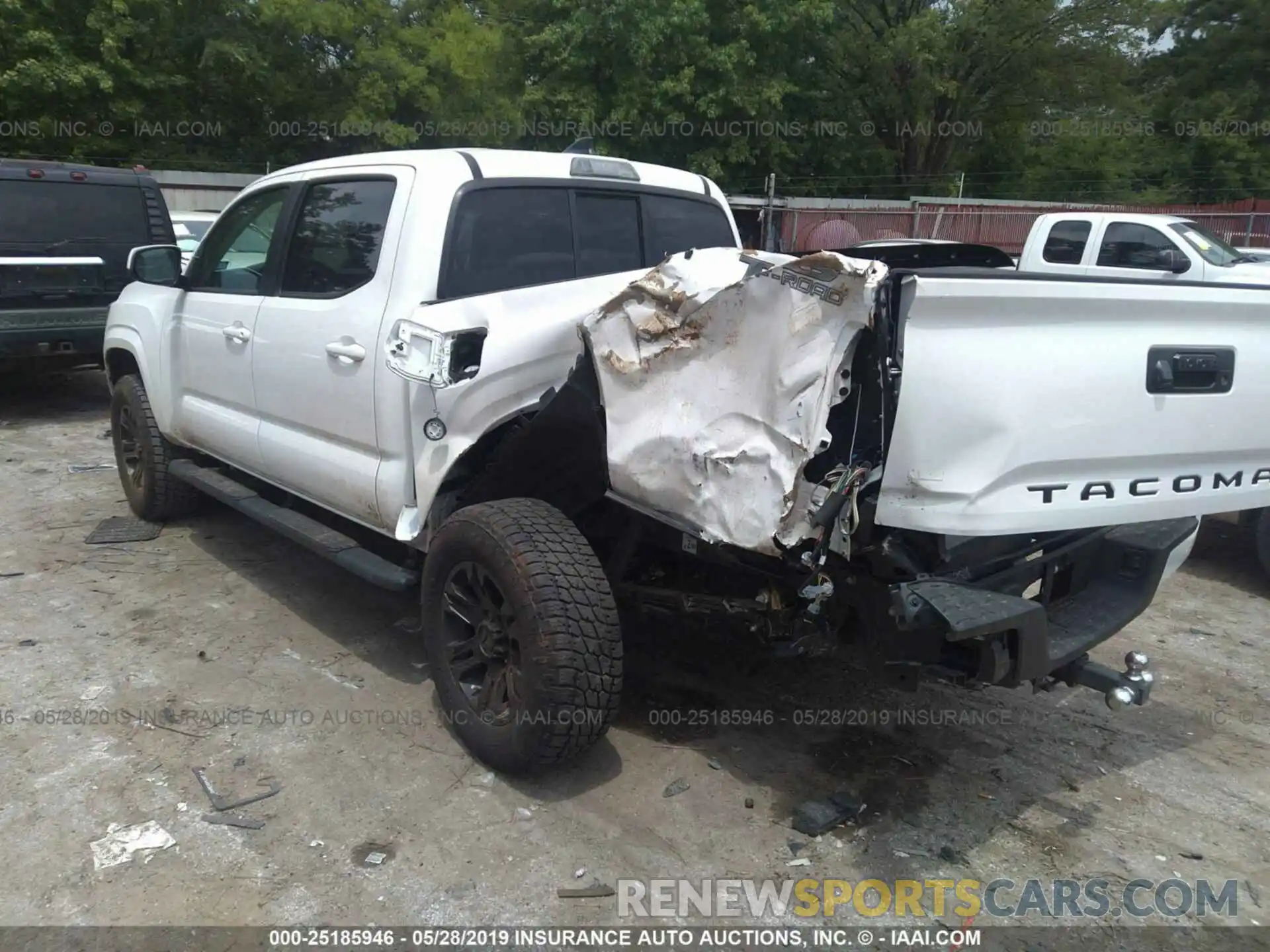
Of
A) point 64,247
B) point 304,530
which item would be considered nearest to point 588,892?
point 304,530

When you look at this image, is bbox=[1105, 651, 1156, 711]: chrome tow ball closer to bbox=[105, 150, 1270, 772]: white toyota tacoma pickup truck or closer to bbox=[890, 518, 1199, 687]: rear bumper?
bbox=[105, 150, 1270, 772]: white toyota tacoma pickup truck

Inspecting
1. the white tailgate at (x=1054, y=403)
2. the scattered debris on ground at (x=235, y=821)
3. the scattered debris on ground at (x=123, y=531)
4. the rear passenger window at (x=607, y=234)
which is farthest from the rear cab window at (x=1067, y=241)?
the scattered debris on ground at (x=235, y=821)

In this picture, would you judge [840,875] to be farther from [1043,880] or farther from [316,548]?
[316,548]

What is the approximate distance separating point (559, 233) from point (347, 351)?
97cm

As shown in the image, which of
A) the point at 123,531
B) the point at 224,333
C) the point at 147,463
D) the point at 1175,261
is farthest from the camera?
the point at 1175,261

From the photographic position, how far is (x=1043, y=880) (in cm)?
294

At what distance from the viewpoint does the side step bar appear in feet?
12.3

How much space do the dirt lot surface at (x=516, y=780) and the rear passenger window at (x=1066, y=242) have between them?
6348mm

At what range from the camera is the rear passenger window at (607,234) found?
4.04 metres

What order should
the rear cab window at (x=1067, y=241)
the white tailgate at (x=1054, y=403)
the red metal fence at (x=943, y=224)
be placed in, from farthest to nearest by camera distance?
the red metal fence at (x=943, y=224) < the rear cab window at (x=1067, y=241) < the white tailgate at (x=1054, y=403)

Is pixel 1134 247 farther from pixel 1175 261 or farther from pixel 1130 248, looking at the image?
pixel 1175 261

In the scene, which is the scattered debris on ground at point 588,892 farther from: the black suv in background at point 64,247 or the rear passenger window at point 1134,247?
the rear passenger window at point 1134,247

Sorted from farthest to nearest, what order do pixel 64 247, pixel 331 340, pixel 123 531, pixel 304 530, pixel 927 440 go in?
pixel 64 247 → pixel 123 531 → pixel 304 530 → pixel 331 340 → pixel 927 440

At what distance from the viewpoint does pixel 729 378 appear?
2.80m
